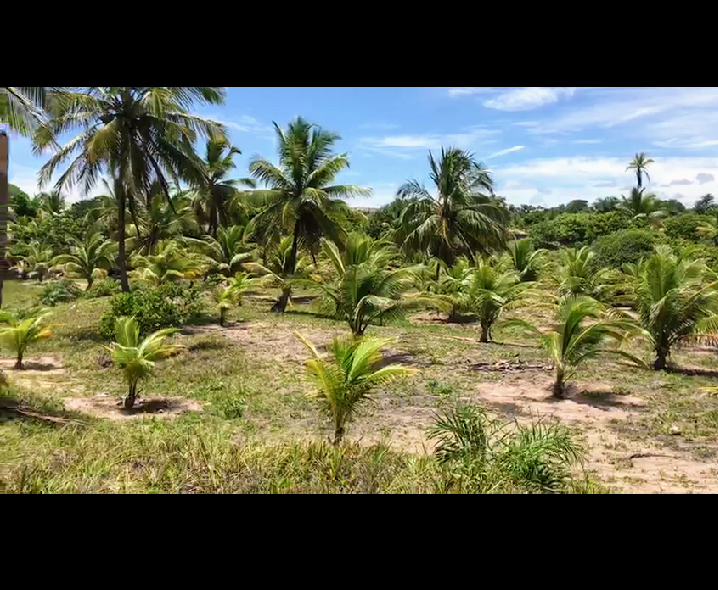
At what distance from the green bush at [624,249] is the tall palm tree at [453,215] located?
540cm

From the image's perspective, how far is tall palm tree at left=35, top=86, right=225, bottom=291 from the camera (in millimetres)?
13039

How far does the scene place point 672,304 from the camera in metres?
9.20

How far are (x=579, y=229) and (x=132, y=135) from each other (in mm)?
25484

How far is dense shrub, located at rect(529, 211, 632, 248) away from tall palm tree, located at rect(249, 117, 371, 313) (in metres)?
18.2

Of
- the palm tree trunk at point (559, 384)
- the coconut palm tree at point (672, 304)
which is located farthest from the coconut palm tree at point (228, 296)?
the coconut palm tree at point (672, 304)

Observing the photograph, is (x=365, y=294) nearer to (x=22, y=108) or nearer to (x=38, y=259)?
(x=22, y=108)

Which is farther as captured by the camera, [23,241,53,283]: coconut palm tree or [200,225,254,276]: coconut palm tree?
[23,241,53,283]: coconut palm tree

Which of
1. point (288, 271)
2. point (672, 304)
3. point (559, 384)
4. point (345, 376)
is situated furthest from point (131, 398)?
point (288, 271)

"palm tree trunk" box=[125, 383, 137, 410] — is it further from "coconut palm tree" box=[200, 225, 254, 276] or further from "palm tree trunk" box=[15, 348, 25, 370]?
"coconut palm tree" box=[200, 225, 254, 276]

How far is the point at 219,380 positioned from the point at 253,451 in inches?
208

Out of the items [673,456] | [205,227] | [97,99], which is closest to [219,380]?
[673,456]

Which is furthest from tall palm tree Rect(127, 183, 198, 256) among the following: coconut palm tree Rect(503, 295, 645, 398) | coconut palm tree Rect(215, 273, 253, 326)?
coconut palm tree Rect(503, 295, 645, 398)
